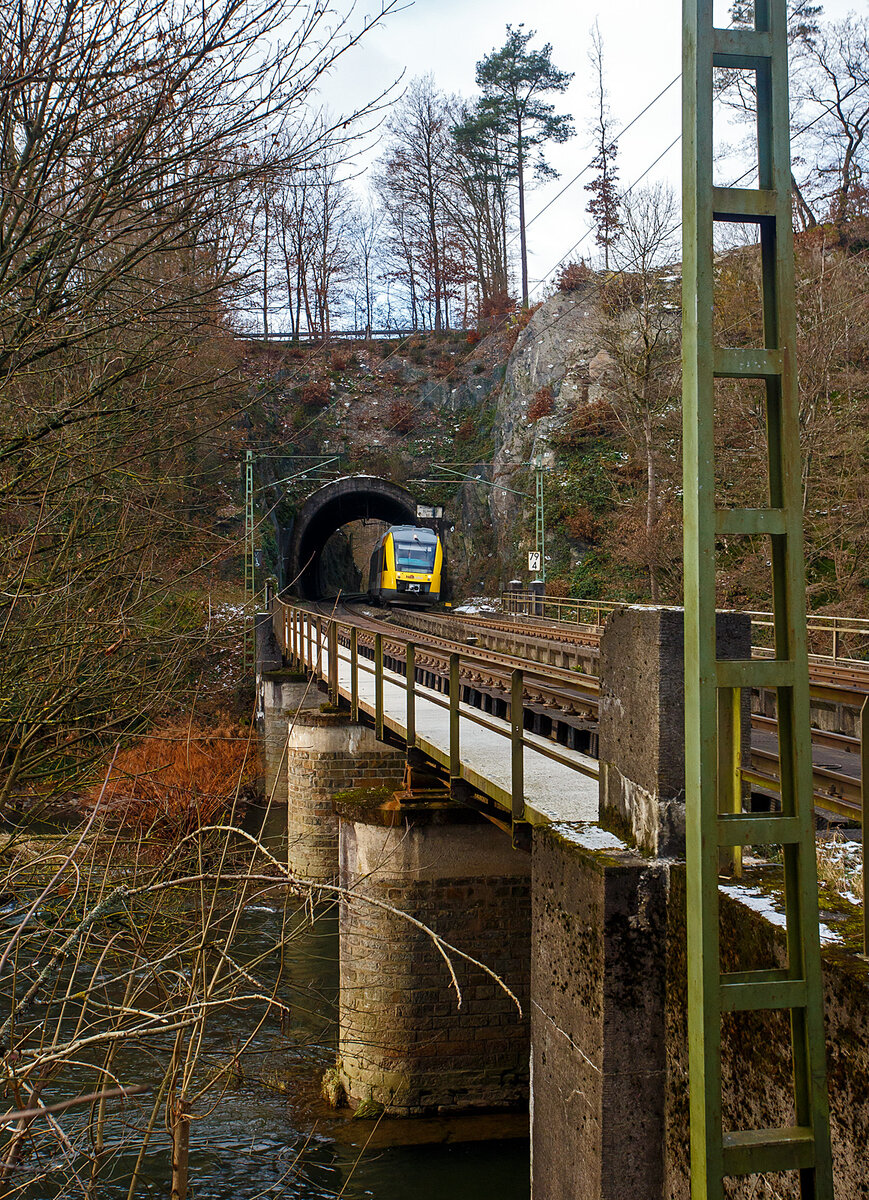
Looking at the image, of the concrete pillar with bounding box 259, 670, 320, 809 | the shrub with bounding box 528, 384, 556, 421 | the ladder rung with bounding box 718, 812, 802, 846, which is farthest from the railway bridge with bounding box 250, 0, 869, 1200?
the shrub with bounding box 528, 384, 556, 421

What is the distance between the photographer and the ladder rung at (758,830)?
7.70 ft

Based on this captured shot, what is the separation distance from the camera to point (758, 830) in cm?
238

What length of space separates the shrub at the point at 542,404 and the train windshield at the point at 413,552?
871 cm

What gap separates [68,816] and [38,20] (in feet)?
56.2

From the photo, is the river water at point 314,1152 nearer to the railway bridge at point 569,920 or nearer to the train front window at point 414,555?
the railway bridge at point 569,920

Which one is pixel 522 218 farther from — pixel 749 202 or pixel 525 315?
pixel 749 202

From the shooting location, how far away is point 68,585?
21.0 ft

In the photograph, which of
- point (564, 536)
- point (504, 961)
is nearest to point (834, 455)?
point (564, 536)

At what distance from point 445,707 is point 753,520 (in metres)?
5.90

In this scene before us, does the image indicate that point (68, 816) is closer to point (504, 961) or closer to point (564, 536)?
point (504, 961)

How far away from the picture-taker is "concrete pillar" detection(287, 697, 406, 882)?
15.7 metres

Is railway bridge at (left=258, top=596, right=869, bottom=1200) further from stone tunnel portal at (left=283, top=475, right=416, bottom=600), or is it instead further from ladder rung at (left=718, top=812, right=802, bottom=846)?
stone tunnel portal at (left=283, top=475, right=416, bottom=600)

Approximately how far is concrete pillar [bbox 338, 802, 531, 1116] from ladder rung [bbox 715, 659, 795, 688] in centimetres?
798

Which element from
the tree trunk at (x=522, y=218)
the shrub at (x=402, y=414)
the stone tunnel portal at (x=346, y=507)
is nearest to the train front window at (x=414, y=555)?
the stone tunnel portal at (x=346, y=507)
